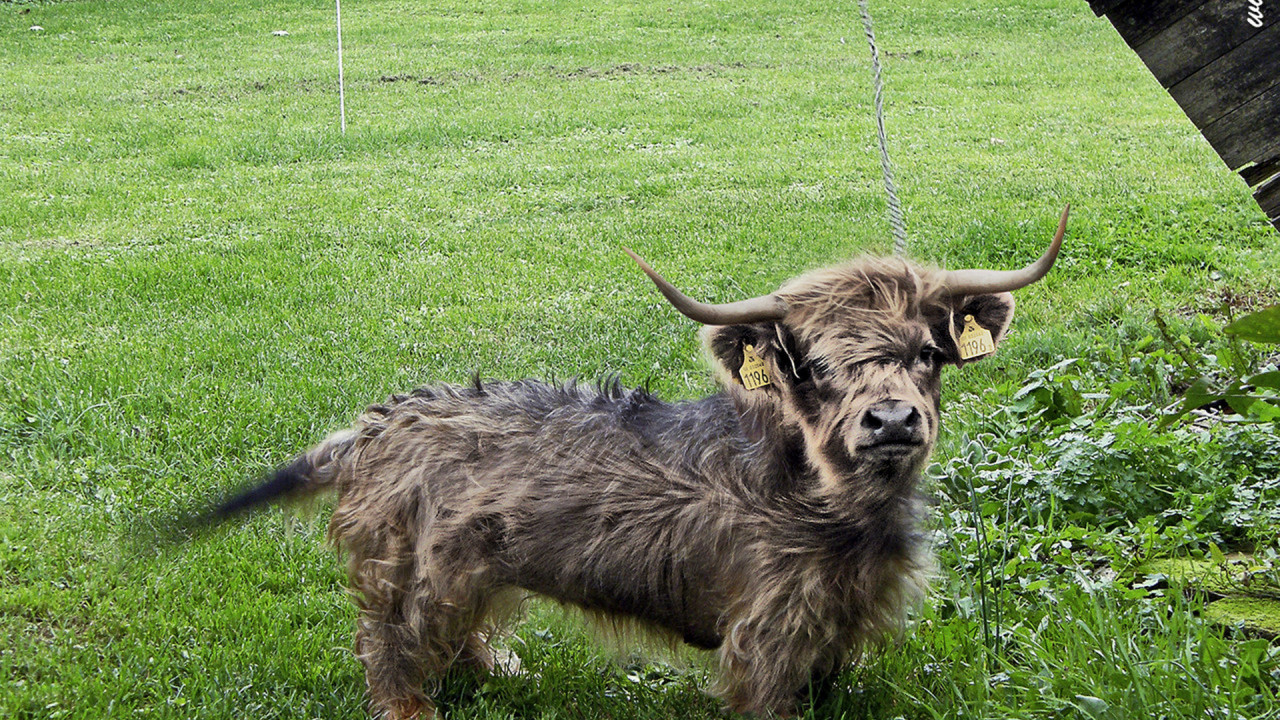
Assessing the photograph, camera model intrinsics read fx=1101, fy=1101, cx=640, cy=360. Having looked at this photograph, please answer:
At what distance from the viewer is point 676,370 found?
6.14 meters

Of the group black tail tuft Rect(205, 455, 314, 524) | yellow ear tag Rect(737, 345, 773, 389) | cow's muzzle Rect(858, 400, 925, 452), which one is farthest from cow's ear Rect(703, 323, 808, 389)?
black tail tuft Rect(205, 455, 314, 524)

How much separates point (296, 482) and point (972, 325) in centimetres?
237

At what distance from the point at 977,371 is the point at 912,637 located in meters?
2.57

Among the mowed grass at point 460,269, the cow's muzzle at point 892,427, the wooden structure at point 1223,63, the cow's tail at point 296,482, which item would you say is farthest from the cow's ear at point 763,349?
the cow's tail at point 296,482

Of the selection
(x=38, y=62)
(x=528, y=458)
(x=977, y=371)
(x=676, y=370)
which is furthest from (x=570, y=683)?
(x=38, y=62)

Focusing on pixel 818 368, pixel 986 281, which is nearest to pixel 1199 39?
pixel 986 281

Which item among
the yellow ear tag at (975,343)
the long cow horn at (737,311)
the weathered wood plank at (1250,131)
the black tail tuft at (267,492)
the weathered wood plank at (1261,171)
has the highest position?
the weathered wood plank at (1250,131)

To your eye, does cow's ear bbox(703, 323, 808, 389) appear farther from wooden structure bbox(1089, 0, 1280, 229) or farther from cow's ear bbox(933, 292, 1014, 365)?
wooden structure bbox(1089, 0, 1280, 229)

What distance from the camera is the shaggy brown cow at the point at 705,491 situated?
10.3ft

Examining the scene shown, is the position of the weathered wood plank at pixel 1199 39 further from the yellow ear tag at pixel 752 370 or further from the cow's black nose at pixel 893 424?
the yellow ear tag at pixel 752 370

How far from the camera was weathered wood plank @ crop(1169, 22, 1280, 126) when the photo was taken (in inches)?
94.4

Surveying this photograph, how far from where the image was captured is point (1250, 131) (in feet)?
8.30

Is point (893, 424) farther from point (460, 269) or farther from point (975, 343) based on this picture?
point (460, 269)

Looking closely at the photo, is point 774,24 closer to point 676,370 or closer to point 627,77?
point 627,77
